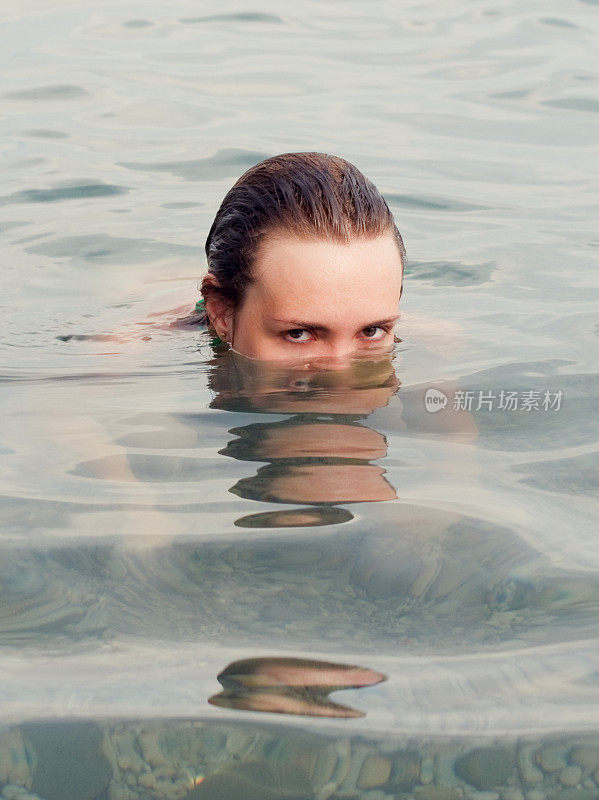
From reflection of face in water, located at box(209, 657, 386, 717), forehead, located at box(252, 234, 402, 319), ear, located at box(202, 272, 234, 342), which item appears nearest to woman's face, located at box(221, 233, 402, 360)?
forehead, located at box(252, 234, 402, 319)

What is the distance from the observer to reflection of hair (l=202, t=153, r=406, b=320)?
3.72 meters

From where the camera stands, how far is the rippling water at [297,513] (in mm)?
1718

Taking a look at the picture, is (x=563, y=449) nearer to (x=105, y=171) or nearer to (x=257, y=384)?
(x=257, y=384)

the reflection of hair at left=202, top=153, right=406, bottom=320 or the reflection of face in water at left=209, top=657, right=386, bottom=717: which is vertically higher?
the reflection of hair at left=202, top=153, right=406, bottom=320

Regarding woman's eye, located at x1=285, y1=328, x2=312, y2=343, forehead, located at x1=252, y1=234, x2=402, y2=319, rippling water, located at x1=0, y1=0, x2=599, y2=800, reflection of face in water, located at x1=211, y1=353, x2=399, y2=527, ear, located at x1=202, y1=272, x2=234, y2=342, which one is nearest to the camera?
rippling water, located at x1=0, y1=0, x2=599, y2=800

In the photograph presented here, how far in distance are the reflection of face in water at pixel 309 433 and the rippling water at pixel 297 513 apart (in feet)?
0.04

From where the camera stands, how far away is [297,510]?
2508 mm

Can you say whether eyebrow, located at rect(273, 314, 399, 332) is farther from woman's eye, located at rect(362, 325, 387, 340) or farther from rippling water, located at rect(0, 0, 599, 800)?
rippling water, located at rect(0, 0, 599, 800)

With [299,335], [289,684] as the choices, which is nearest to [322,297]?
[299,335]

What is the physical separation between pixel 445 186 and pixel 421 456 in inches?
173

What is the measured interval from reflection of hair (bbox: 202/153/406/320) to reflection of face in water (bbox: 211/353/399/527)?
39cm

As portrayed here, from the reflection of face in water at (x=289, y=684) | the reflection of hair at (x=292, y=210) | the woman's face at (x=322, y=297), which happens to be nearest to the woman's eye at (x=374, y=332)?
the woman's face at (x=322, y=297)

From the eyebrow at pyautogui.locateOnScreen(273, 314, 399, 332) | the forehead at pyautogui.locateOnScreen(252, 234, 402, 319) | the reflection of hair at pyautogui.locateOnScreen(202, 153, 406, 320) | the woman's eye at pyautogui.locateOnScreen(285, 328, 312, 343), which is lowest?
the woman's eye at pyautogui.locateOnScreen(285, 328, 312, 343)

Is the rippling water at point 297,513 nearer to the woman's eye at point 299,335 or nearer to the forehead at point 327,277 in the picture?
the woman's eye at point 299,335
